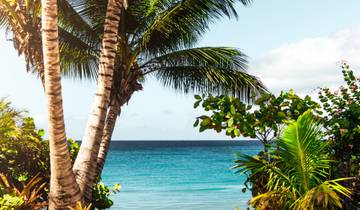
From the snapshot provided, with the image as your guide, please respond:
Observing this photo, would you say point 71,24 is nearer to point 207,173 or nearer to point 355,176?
point 355,176

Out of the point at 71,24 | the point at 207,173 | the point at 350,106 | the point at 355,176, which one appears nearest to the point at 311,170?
the point at 355,176

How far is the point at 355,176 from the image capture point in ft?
29.8

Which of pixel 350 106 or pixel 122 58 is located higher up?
pixel 122 58

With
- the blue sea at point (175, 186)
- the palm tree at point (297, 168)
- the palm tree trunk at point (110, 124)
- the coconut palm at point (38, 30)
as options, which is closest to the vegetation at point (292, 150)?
the palm tree at point (297, 168)

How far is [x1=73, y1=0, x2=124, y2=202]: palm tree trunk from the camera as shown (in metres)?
9.50

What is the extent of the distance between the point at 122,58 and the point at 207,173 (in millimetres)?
36851

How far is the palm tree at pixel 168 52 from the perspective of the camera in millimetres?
12461

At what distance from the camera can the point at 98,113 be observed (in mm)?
9484

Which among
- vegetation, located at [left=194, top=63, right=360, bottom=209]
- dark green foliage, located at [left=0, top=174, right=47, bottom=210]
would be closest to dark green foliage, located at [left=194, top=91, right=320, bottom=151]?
vegetation, located at [left=194, top=63, right=360, bottom=209]

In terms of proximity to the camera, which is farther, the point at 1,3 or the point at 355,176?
the point at 1,3

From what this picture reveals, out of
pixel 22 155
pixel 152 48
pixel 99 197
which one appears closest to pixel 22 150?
pixel 22 155

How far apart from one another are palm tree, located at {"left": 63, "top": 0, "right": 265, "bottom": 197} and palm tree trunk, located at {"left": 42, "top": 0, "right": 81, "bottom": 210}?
2.99m

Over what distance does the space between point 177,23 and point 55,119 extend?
4975 mm

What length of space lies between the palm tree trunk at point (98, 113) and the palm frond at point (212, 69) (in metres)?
3.61
